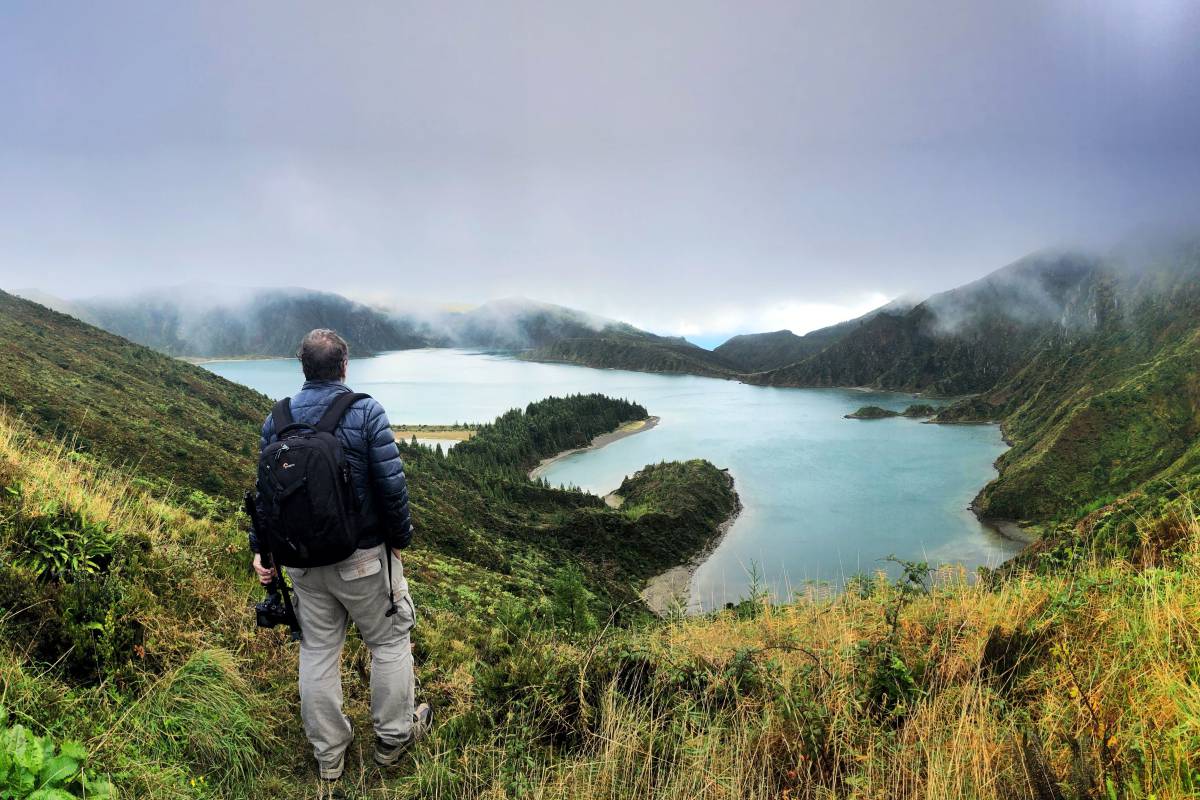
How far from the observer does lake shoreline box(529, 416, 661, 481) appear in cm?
8200

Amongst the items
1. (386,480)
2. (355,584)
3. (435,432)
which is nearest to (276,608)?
(355,584)

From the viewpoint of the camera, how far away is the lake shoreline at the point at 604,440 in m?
82.0

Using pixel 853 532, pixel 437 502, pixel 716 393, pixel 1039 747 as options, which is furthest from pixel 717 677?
pixel 716 393

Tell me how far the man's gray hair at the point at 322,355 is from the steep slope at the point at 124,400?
37.1 ft

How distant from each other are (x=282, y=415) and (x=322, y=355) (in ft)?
1.27

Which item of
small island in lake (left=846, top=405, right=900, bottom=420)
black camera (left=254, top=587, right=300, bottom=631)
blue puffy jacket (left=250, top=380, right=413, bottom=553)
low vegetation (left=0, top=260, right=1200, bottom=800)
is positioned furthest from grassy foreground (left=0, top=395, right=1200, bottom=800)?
small island in lake (left=846, top=405, right=900, bottom=420)

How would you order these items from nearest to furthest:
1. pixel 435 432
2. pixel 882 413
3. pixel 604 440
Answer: pixel 435 432 < pixel 604 440 < pixel 882 413

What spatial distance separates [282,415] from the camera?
2875 mm

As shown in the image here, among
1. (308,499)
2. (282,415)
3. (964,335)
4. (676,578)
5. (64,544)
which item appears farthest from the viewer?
(964,335)

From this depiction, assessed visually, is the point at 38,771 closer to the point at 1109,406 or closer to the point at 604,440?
the point at 1109,406

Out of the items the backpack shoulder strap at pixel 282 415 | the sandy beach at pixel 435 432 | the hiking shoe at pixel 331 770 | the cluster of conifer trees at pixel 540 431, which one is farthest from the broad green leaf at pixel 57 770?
the sandy beach at pixel 435 432

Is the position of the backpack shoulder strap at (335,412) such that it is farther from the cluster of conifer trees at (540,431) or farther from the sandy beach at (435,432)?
the sandy beach at (435,432)

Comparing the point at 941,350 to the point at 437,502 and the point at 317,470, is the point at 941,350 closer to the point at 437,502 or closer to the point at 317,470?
the point at 437,502

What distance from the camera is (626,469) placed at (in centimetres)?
7544
